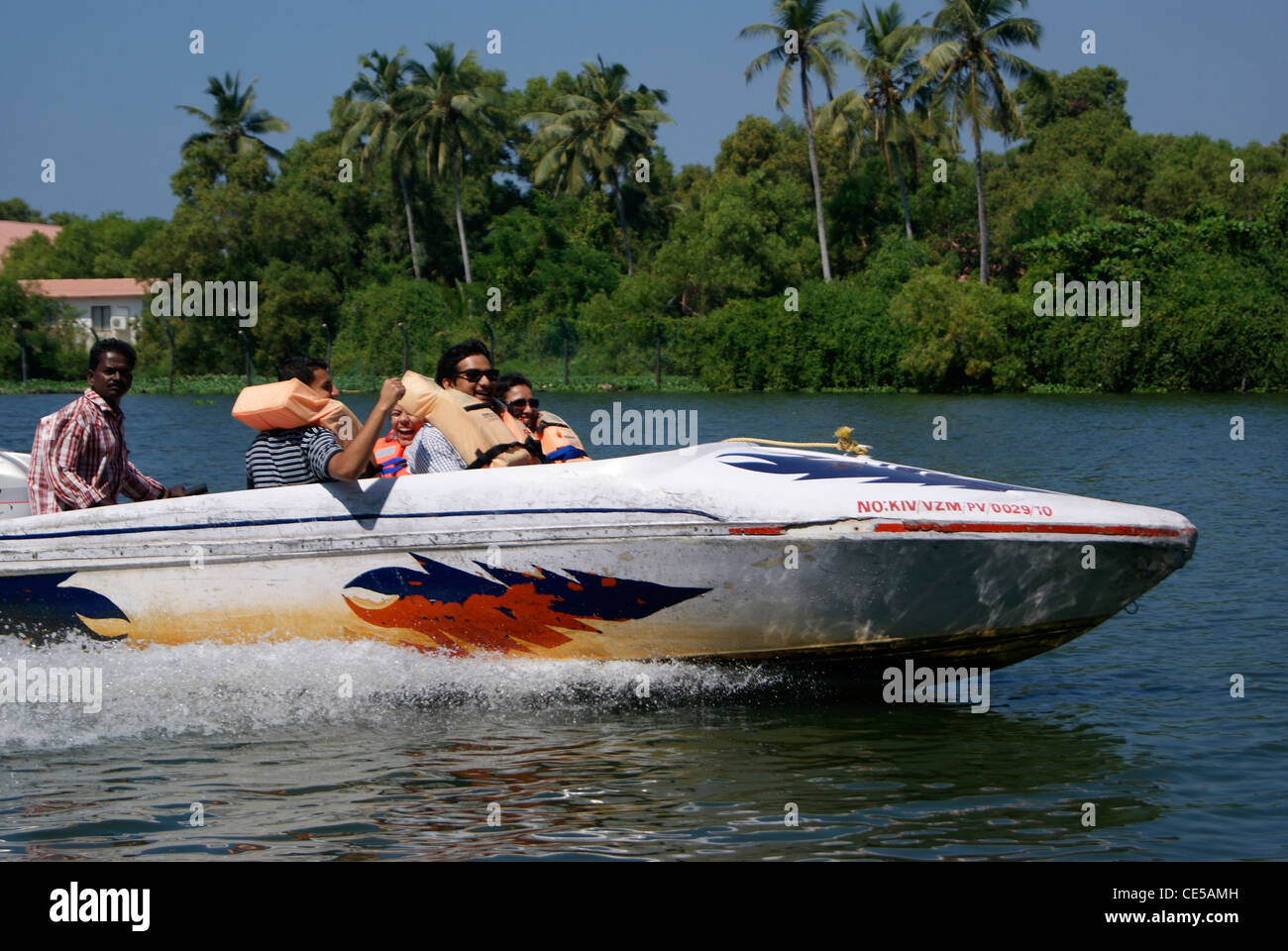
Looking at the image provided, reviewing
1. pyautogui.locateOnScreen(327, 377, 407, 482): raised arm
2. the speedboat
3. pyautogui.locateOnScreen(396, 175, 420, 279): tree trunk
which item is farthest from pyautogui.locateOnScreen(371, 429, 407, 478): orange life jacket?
pyautogui.locateOnScreen(396, 175, 420, 279): tree trunk

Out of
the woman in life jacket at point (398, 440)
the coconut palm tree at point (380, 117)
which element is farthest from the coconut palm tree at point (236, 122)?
the woman in life jacket at point (398, 440)

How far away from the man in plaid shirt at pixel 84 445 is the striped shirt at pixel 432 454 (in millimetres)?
1342

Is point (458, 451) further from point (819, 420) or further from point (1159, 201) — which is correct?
point (1159, 201)

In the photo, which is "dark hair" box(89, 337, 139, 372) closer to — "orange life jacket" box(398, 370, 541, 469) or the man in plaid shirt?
the man in plaid shirt

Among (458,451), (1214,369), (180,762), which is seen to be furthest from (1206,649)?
(1214,369)

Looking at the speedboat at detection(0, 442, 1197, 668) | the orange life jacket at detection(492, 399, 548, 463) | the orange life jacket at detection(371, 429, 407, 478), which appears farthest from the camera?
the orange life jacket at detection(371, 429, 407, 478)

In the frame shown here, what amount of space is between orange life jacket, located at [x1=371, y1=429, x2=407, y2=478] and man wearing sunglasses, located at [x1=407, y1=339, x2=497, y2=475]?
0.24 m

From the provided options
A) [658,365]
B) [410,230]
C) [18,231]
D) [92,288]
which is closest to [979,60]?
[658,365]

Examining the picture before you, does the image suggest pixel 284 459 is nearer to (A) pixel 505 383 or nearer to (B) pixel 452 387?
(B) pixel 452 387

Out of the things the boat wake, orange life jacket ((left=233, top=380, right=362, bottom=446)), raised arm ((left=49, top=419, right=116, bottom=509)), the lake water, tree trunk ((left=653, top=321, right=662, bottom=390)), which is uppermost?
tree trunk ((left=653, top=321, right=662, bottom=390))

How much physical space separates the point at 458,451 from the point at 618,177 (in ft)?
155

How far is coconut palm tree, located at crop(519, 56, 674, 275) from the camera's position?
49.8m

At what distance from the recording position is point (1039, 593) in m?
6.10

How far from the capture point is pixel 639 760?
597cm
